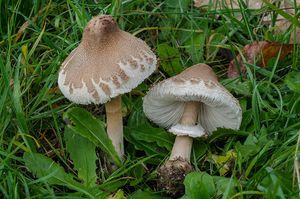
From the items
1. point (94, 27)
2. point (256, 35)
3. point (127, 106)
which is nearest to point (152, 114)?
point (127, 106)

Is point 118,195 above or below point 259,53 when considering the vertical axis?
below

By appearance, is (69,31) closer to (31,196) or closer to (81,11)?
(81,11)

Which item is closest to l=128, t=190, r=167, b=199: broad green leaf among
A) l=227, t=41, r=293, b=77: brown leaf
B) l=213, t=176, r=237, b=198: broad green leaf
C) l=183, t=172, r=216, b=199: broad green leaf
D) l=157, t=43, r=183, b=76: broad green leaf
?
l=183, t=172, r=216, b=199: broad green leaf

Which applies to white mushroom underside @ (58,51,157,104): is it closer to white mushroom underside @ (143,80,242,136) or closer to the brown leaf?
white mushroom underside @ (143,80,242,136)

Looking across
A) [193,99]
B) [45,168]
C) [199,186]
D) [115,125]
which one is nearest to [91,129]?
[115,125]

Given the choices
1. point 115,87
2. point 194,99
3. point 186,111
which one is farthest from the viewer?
point 186,111

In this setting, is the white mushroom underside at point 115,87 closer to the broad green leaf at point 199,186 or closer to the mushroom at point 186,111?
the mushroom at point 186,111

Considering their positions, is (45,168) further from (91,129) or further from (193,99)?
(193,99)
